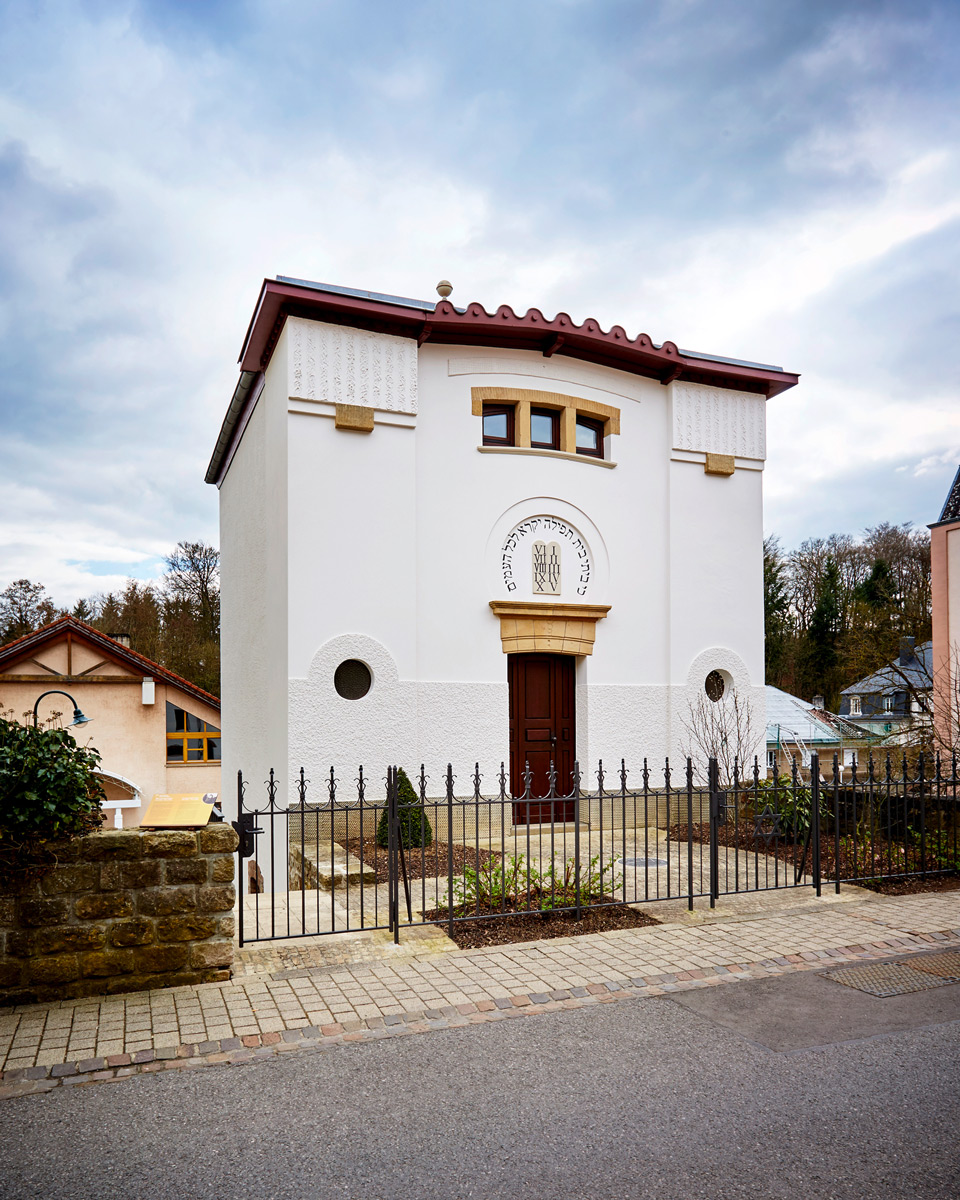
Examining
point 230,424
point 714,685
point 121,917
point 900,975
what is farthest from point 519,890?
point 230,424

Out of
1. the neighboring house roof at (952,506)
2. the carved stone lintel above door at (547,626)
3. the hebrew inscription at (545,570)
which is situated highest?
the neighboring house roof at (952,506)

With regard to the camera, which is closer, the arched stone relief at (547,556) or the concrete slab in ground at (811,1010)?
the concrete slab in ground at (811,1010)

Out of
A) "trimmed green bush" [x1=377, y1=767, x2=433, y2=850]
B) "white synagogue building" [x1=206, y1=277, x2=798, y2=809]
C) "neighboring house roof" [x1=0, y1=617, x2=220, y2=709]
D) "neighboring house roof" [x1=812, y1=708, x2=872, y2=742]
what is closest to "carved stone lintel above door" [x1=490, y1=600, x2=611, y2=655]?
"white synagogue building" [x1=206, y1=277, x2=798, y2=809]

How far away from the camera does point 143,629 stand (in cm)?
3538

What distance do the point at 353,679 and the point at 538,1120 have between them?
789 centimetres

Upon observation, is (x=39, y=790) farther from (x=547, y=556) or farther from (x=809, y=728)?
(x=809, y=728)

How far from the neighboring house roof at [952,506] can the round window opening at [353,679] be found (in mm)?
11428

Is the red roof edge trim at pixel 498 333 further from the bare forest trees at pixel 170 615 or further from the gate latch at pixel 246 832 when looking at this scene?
the bare forest trees at pixel 170 615

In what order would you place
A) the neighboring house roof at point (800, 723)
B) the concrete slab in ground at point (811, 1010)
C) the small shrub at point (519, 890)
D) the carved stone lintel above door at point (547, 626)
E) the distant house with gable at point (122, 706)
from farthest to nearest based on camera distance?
the neighboring house roof at point (800, 723) → the distant house with gable at point (122, 706) → the carved stone lintel above door at point (547, 626) → the small shrub at point (519, 890) → the concrete slab in ground at point (811, 1010)

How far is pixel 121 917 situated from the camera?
5.48 m

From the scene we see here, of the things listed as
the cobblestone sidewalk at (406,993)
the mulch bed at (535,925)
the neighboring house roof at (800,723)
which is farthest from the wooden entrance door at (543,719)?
the neighboring house roof at (800,723)

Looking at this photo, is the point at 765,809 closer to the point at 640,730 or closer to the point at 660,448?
the point at 640,730

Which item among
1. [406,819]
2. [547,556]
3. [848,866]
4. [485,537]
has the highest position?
[485,537]

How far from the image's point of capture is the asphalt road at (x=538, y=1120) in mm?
3434
